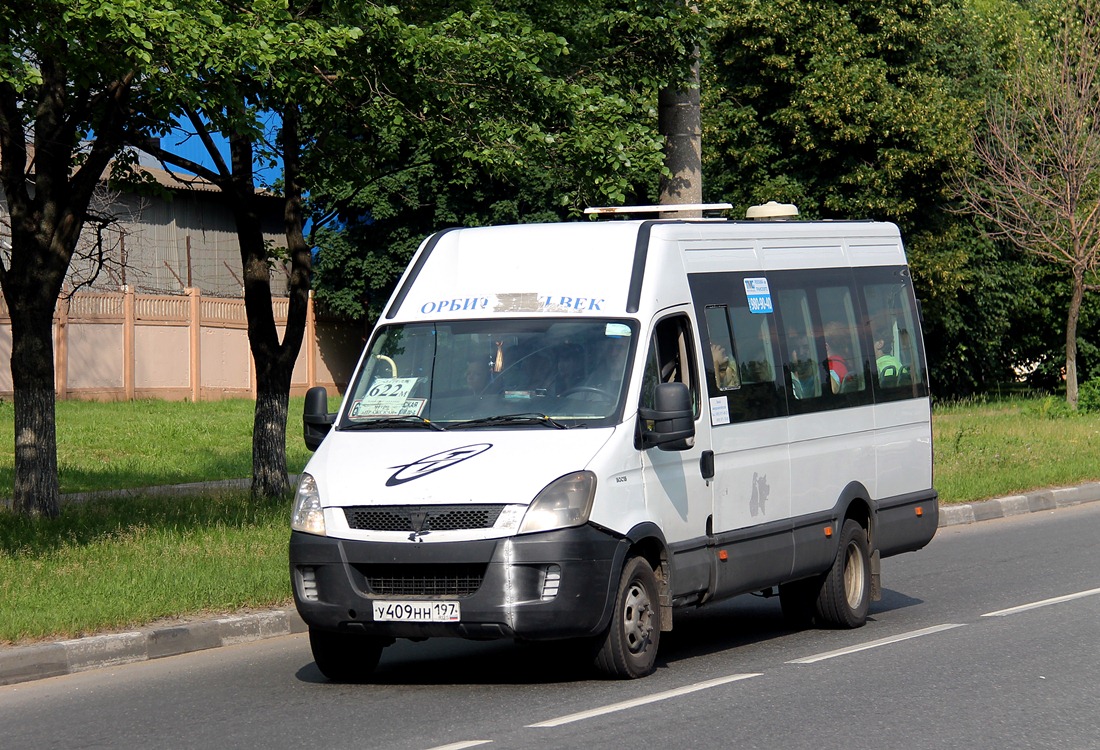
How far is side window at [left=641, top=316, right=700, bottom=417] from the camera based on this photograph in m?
8.66

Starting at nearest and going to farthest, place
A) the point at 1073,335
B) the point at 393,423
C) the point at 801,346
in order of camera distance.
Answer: the point at 393,423
the point at 801,346
the point at 1073,335

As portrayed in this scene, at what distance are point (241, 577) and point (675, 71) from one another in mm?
6475

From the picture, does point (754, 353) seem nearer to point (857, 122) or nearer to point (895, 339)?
point (895, 339)

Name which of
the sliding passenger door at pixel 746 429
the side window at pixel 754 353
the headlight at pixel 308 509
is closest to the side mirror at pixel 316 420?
the headlight at pixel 308 509

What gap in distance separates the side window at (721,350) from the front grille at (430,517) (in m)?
1.99

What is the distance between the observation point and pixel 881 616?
429 inches

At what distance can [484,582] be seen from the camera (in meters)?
7.65

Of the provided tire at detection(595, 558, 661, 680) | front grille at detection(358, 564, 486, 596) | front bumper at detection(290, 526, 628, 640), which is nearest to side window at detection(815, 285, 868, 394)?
tire at detection(595, 558, 661, 680)

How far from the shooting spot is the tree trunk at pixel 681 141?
47.4 feet

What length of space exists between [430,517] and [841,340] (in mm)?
3938

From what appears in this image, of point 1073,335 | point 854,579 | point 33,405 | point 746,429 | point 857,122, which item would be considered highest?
point 857,122

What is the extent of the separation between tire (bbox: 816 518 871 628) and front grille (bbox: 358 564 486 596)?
10.7 ft

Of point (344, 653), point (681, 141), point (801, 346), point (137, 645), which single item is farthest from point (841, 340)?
point (137, 645)

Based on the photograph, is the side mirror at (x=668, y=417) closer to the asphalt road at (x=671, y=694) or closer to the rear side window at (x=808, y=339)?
the rear side window at (x=808, y=339)
